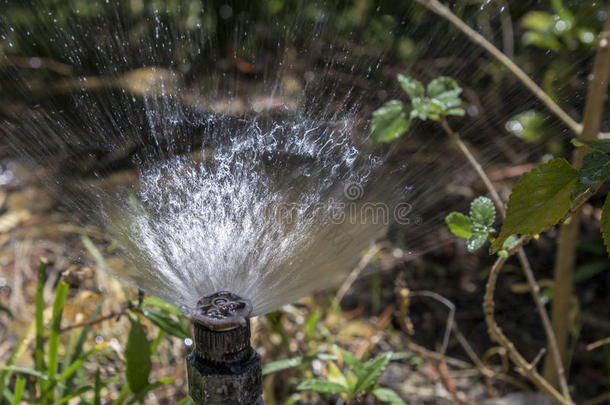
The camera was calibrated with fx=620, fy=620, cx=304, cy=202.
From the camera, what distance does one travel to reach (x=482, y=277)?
2.24 m

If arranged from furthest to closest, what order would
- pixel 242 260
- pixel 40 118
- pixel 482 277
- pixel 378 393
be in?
1. pixel 482 277
2. pixel 40 118
3. pixel 378 393
4. pixel 242 260

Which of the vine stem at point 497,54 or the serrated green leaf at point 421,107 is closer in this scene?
the serrated green leaf at point 421,107

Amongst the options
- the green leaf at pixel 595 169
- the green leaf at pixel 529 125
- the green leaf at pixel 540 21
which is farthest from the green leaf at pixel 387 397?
the green leaf at pixel 540 21

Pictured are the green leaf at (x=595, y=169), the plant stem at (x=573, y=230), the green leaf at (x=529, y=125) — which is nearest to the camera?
the green leaf at (x=595, y=169)

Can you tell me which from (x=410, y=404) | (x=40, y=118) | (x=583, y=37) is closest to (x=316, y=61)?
(x=583, y=37)

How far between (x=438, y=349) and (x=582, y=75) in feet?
3.23

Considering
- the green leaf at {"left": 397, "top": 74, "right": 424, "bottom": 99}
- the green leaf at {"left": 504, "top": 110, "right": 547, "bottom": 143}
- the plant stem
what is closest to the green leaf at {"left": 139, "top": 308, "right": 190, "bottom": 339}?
the green leaf at {"left": 397, "top": 74, "right": 424, "bottom": 99}

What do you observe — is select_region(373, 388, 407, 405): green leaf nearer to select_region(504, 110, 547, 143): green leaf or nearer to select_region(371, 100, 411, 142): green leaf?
select_region(371, 100, 411, 142): green leaf

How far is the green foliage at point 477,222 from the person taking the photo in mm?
974

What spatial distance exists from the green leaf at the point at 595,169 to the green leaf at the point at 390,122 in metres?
0.49

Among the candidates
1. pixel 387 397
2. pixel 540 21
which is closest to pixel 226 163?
pixel 387 397

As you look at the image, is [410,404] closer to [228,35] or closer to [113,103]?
[113,103]

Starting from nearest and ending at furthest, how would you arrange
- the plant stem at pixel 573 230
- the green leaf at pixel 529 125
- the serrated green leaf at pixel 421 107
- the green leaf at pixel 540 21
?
the serrated green leaf at pixel 421 107 < the plant stem at pixel 573 230 < the green leaf at pixel 529 125 < the green leaf at pixel 540 21

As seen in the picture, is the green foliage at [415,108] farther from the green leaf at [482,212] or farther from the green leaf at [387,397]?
the green leaf at [387,397]
